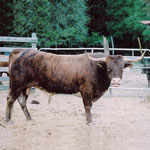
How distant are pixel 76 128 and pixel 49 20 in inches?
803

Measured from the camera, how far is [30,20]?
25.5m

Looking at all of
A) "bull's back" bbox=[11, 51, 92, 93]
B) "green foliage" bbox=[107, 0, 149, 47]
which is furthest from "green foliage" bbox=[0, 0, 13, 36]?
"bull's back" bbox=[11, 51, 92, 93]

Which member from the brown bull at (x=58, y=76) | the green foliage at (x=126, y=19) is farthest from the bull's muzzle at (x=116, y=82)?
the green foliage at (x=126, y=19)

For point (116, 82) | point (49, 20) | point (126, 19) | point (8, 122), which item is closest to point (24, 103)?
point (8, 122)

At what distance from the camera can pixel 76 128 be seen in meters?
6.38

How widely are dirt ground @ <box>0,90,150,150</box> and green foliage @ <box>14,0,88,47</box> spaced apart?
16.6 metres

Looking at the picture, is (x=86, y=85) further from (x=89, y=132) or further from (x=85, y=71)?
(x=89, y=132)

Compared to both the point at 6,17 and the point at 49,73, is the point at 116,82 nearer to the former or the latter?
the point at 49,73

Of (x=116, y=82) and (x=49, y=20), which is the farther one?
(x=49, y=20)

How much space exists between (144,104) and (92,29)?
24155 mm

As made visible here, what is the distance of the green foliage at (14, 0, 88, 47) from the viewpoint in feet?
83.4

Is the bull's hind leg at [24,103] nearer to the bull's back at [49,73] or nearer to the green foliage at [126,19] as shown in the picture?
A: the bull's back at [49,73]

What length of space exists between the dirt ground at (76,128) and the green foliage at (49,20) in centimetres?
1659

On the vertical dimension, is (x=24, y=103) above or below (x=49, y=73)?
below
